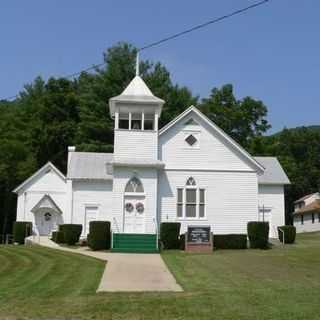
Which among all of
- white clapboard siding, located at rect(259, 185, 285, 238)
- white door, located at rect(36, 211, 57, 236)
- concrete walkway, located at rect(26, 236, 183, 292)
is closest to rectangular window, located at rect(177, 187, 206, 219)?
white clapboard siding, located at rect(259, 185, 285, 238)

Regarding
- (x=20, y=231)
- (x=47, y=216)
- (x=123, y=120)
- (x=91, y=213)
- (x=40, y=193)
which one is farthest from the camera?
(x=40, y=193)

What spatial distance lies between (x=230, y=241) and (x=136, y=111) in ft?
31.4

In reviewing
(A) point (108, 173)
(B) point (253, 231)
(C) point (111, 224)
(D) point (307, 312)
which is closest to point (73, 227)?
(C) point (111, 224)

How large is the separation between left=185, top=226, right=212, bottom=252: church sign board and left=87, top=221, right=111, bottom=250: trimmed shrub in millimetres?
4215

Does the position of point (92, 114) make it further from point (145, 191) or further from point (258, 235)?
point (258, 235)

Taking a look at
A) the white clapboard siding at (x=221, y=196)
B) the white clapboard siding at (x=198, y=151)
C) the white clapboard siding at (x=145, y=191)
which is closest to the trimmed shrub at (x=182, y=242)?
the white clapboard siding at (x=145, y=191)

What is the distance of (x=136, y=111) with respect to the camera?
36438 millimetres

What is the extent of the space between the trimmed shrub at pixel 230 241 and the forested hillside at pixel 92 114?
3025 cm

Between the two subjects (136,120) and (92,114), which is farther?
(92,114)

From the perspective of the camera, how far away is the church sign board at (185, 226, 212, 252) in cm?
3112

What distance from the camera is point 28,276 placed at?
59.4ft

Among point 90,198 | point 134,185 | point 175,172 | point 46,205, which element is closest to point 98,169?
point 90,198

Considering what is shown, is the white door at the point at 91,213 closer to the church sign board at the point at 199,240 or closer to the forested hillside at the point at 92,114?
the church sign board at the point at 199,240

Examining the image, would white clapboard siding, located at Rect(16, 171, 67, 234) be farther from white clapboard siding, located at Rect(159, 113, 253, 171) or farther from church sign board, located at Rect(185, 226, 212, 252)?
church sign board, located at Rect(185, 226, 212, 252)
